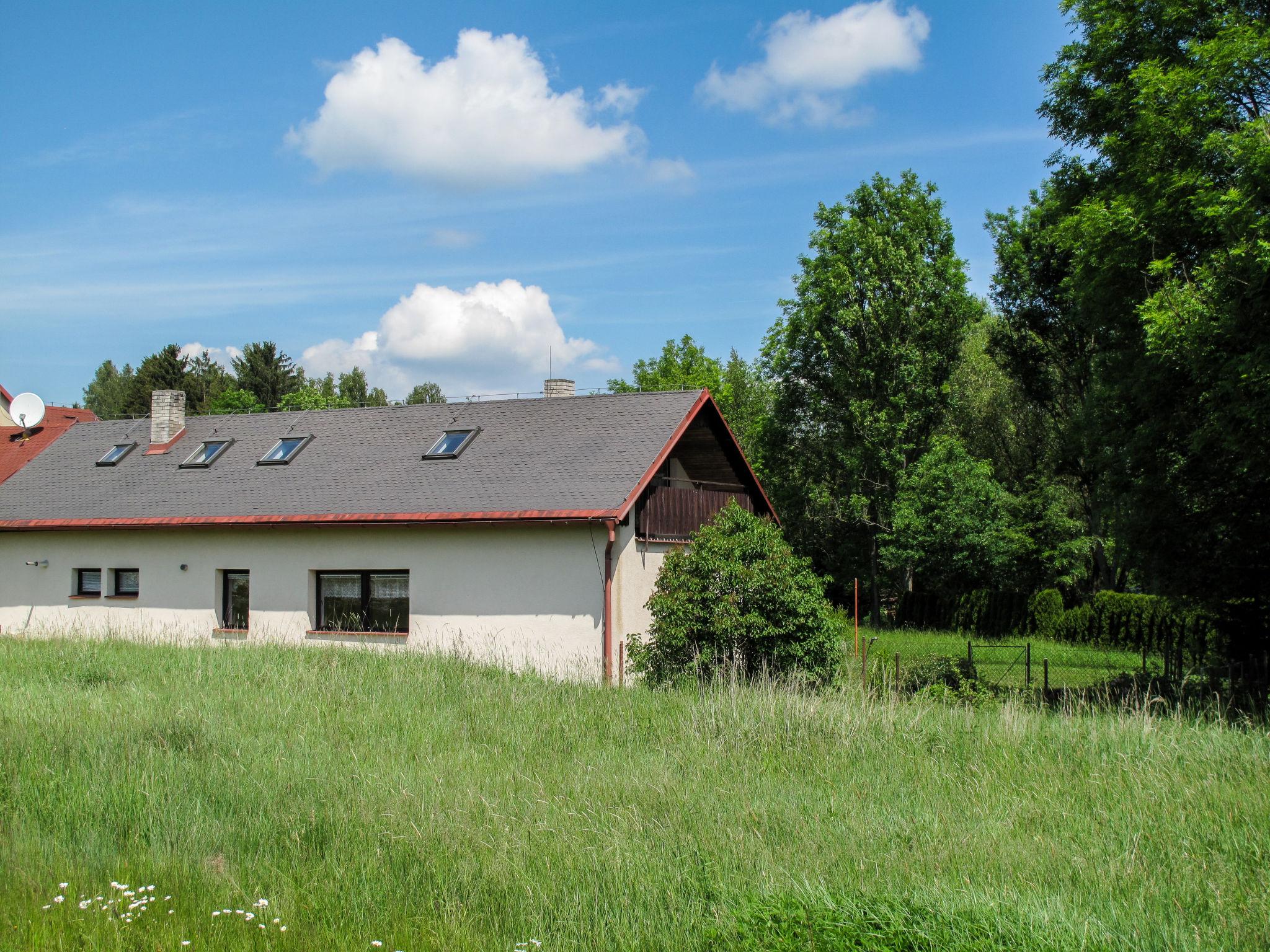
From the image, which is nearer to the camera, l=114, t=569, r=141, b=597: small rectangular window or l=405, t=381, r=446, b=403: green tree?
l=114, t=569, r=141, b=597: small rectangular window

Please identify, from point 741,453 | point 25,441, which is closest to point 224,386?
point 25,441

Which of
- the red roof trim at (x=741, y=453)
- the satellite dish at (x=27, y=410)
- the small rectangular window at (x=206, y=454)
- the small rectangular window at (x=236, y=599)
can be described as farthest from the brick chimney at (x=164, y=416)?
the red roof trim at (x=741, y=453)

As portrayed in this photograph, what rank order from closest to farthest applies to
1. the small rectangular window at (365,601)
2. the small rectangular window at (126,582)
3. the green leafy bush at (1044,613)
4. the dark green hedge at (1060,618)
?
the small rectangular window at (365,601), the small rectangular window at (126,582), the dark green hedge at (1060,618), the green leafy bush at (1044,613)

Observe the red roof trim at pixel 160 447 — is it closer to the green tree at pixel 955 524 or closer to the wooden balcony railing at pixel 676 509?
the wooden balcony railing at pixel 676 509

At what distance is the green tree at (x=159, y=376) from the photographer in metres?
59.7

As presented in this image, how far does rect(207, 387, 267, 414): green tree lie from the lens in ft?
192

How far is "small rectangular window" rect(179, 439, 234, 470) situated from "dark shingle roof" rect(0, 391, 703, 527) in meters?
0.18

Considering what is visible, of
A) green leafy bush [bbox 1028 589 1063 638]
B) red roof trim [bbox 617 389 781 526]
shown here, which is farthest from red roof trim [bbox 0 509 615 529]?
green leafy bush [bbox 1028 589 1063 638]

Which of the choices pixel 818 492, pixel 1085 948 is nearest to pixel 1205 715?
pixel 1085 948

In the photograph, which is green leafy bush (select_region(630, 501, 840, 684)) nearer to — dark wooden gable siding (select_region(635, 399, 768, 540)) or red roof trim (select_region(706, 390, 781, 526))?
dark wooden gable siding (select_region(635, 399, 768, 540))

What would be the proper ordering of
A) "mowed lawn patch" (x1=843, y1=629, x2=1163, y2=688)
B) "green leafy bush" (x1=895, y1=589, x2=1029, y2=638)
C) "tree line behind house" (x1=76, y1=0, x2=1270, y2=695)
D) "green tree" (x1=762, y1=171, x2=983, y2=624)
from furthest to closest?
"green tree" (x1=762, y1=171, x2=983, y2=624), "green leafy bush" (x1=895, y1=589, x2=1029, y2=638), "mowed lawn patch" (x1=843, y1=629, x2=1163, y2=688), "tree line behind house" (x1=76, y1=0, x2=1270, y2=695)

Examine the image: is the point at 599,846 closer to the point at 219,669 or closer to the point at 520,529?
the point at 219,669

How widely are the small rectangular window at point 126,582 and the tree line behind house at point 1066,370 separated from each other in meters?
18.5

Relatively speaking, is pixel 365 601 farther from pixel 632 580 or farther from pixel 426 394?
pixel 426 394
